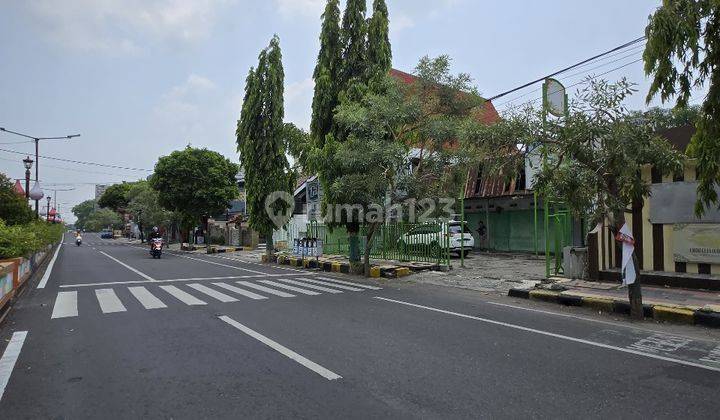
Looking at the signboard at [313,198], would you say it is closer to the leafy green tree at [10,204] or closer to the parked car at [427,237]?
the parked car at [427,237]

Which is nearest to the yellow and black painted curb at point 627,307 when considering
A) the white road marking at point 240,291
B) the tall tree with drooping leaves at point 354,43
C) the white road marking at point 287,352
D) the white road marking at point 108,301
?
the white road marking at point 240,291

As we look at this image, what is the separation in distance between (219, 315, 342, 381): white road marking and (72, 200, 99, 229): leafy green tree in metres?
148

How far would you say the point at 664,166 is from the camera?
7.98 meters

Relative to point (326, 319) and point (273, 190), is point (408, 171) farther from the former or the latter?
point (273, 190)

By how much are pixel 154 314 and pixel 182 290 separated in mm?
3497

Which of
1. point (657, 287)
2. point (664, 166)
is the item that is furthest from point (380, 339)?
point (657, 287)

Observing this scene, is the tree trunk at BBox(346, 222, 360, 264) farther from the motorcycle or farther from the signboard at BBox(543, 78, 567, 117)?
the motorcycle

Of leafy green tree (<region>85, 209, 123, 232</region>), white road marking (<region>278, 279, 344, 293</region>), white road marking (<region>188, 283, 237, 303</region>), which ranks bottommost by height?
white road marking (<region>278, 279, 344, 293</region>)

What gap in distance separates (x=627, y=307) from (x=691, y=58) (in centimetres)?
537

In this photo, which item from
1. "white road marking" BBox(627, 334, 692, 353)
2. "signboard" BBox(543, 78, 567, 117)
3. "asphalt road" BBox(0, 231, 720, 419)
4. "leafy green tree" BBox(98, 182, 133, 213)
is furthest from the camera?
"leafy green tree" BBox(98, 182, 133, 213)

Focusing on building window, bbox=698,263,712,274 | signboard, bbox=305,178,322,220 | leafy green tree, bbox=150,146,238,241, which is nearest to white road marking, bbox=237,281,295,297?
building window, bbox=698,263,712,274

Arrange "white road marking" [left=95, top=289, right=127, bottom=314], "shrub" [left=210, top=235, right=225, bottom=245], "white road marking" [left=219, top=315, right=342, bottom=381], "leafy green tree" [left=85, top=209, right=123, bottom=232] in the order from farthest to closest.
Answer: "leafy green tree" [left=85, top=209, right=123, bottom=232]
"shrub" [left=210, top=235, right=225, bottom=245]
"white road marking" [left=95, top=289, right=127, bottom=314]
"white road marking" [left=219, top=315, right=342, bottom=381]

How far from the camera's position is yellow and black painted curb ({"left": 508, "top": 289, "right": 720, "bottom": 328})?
306 inches

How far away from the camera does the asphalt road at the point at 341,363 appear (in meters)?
4.17
